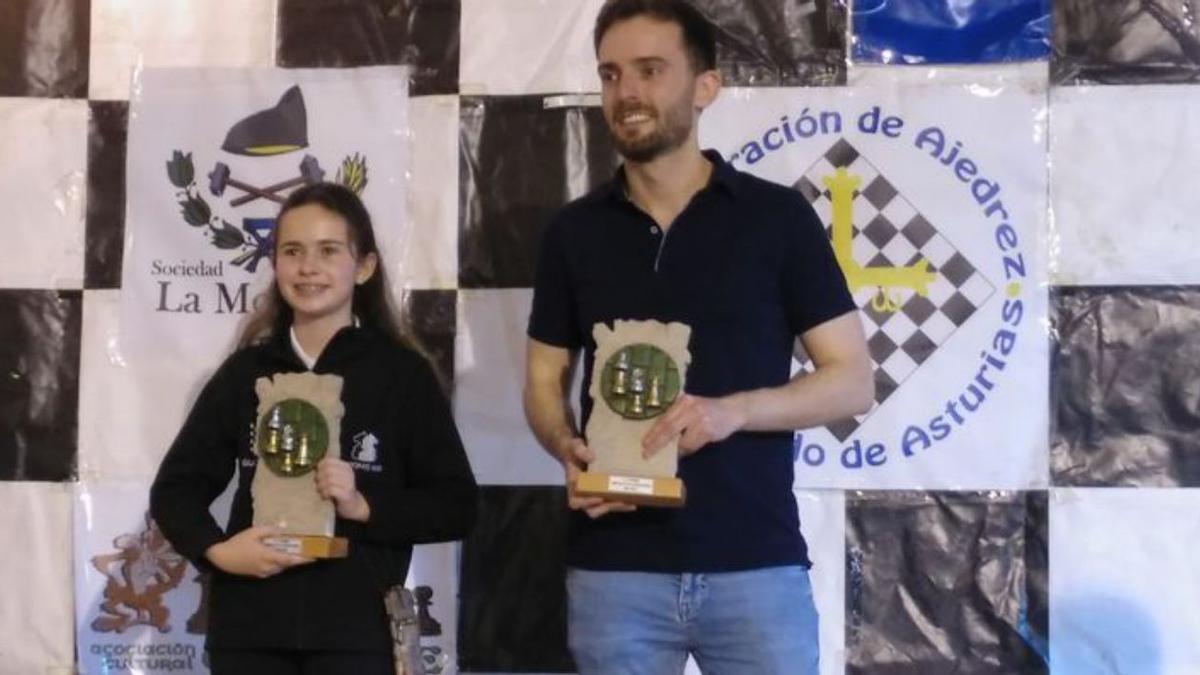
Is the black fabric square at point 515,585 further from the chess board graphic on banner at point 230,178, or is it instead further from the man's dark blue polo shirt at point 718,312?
the man's dark blue polo shirt at point 718,312

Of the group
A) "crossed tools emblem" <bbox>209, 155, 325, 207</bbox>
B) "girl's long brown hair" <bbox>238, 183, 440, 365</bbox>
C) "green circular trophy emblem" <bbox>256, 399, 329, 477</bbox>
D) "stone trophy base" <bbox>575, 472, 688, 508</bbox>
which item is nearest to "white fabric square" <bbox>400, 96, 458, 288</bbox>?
"crossed tools emblem" <bbox>209, 155, 325, 207</bbox>

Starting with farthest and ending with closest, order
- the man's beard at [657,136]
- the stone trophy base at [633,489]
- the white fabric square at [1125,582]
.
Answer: the white fabric square at [1125,582] < the man's beard at [657,136] < the stone trophy base at [633,489]

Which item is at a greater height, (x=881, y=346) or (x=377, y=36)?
(x=377, y=36)

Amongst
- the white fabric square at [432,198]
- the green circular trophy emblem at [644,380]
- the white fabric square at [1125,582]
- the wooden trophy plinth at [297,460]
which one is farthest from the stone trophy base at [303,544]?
the white fabric square at [1125,582]

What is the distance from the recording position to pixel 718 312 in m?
1.93

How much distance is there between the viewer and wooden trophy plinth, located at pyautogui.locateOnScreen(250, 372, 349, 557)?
6.60ft

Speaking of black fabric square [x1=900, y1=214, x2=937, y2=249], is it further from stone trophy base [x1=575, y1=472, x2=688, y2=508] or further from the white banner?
the white banner

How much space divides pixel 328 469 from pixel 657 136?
0.61 metres

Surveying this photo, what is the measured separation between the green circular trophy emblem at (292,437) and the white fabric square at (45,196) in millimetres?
958

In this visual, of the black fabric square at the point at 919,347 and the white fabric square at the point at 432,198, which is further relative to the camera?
the white fabric square at the point at 432,198

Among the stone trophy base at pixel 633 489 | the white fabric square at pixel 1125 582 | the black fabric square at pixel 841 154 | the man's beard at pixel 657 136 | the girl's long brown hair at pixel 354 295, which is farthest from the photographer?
the black fabric square at pixel 841 154

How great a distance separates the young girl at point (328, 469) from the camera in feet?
6.63

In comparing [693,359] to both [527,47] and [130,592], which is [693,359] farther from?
[130,592]

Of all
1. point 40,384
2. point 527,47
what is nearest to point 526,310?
point 527,47
